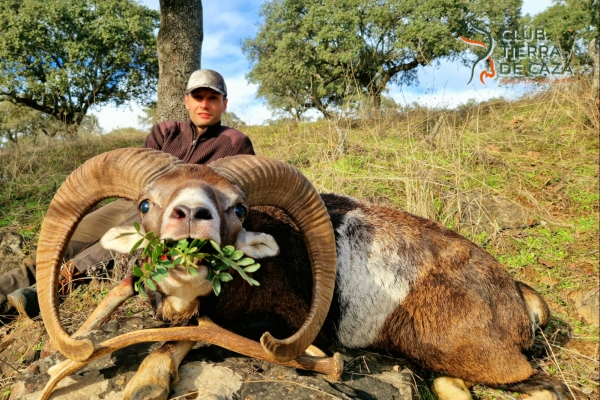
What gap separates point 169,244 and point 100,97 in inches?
910

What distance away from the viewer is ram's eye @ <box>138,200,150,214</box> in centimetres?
273

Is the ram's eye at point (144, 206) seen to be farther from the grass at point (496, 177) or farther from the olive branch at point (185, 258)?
the grass at point (496, 177)

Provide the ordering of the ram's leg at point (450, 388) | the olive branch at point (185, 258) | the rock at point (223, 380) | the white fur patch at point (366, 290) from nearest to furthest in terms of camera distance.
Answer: the olive branch at point (185, 258) < the rock at point (223, 380) < the ram's leg at point (450, 388) < the white fur patch at point (366, 290)

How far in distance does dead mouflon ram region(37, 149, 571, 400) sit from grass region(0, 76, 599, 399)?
610mm

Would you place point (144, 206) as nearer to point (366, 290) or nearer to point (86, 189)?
point (86, 189)

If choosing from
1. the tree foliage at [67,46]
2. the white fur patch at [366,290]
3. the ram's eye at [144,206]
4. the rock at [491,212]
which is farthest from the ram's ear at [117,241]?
the tree foliage at [67,46]

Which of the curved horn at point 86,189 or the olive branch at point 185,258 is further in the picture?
the curved horn at point 86,189

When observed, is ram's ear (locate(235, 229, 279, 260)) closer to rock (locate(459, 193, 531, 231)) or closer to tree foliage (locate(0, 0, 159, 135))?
rock (locate(459, 193, 531, 231))

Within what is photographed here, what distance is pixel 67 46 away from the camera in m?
18.5

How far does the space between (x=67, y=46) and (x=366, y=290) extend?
20.5 metres

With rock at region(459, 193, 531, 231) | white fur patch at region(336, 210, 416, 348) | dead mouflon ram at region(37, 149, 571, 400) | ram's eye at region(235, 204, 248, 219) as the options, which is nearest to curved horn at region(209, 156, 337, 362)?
dead mouflon ram at region(37, 149, 571, 400)

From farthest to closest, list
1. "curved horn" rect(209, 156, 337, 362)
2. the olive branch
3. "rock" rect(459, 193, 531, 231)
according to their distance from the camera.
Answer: "rock" rect(459, 193, 531, 231), "curved horn" rect(209, 156, 337, 362), the olive branch

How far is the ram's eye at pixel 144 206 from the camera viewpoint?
2729mm

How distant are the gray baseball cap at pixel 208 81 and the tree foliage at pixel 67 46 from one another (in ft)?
52.6
